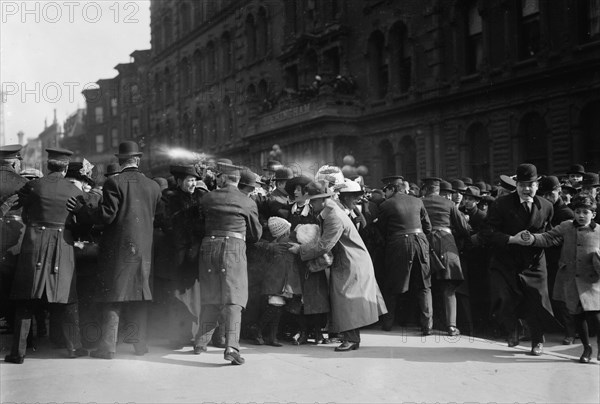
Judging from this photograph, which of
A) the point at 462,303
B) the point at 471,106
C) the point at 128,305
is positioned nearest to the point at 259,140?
the point at 471,106

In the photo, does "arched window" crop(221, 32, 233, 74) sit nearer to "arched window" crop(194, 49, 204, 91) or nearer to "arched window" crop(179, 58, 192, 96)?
"arched window" crop(194, 49, 204, 91)

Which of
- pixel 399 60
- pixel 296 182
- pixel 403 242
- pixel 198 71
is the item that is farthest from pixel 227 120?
pixel 296 182

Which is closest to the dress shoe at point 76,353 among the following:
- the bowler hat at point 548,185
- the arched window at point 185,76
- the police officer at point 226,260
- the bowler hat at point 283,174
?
the police officer at point 226,260

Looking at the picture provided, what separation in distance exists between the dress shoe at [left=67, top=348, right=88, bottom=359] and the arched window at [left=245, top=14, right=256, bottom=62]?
1178 inches

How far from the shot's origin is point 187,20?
43469mm

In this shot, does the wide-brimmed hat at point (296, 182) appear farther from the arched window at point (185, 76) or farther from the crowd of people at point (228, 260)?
the arched window at point (185, 76)

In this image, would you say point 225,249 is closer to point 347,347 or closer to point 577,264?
point 347,347

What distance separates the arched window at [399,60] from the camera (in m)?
25.8

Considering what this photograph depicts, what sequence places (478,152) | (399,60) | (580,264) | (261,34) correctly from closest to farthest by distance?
(580,264), (478,152), (399,60), (261,34)

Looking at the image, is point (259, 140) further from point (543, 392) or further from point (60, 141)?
point (60, 141)

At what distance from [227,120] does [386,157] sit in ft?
46.2

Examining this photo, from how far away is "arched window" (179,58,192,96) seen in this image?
42628mm

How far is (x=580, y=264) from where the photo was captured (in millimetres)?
7148

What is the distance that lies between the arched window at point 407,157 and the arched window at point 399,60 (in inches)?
82.5
